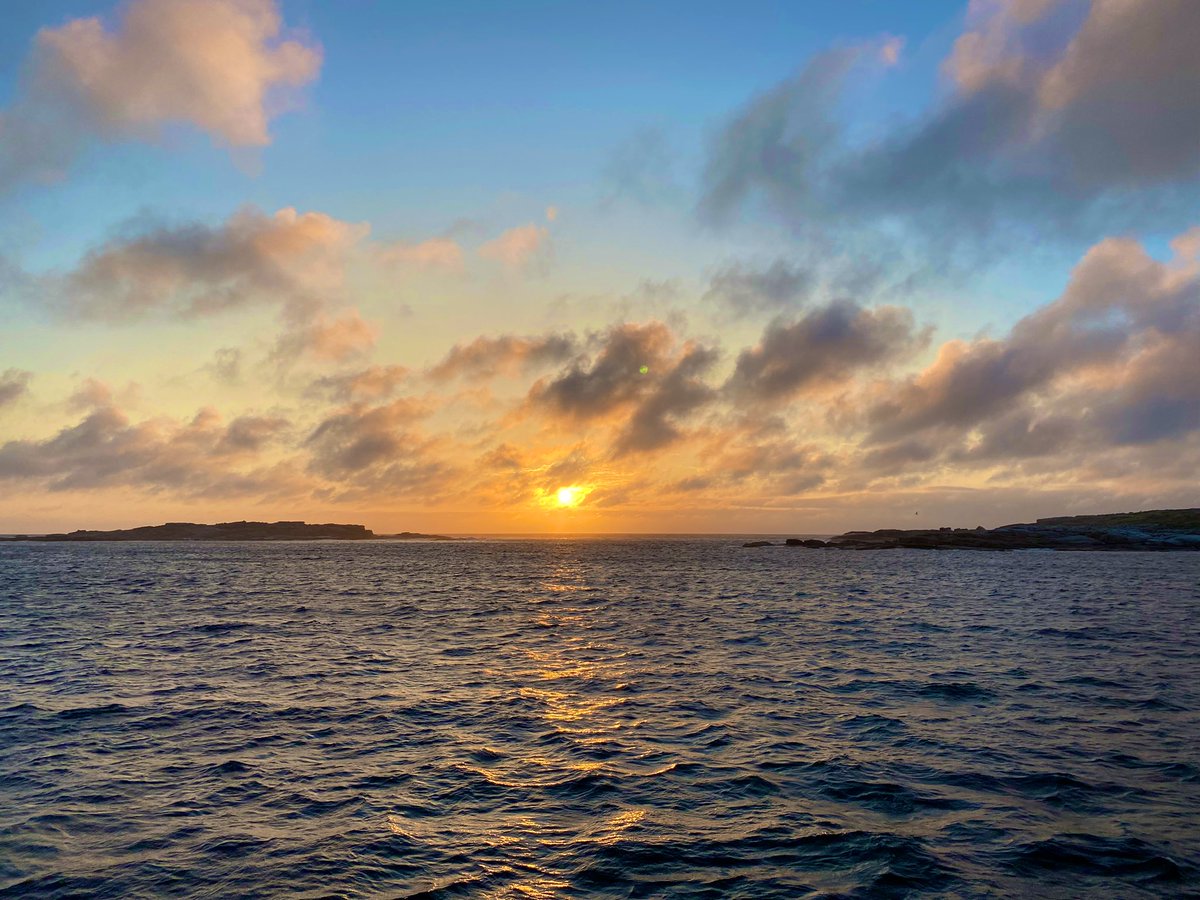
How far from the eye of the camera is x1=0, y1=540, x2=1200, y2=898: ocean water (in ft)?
47.6

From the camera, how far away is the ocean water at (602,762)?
14508 mm

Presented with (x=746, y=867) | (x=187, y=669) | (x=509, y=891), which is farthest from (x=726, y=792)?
(x=187, y=669)

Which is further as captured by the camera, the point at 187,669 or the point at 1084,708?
the point at 187,669

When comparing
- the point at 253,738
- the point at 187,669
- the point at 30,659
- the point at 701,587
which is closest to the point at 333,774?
the point at 253,738

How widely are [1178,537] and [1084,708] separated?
682 ft

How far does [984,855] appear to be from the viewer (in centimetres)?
1506

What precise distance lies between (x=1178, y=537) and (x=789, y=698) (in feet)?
701

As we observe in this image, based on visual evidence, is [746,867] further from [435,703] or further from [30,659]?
[30,659]

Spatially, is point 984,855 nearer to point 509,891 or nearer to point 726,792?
point 726,792

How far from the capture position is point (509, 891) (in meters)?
13.6

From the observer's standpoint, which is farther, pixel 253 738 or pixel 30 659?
pixel 30 659

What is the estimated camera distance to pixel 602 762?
21344mm

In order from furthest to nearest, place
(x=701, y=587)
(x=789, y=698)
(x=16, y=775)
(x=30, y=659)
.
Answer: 1. (x=701, y=587)
2. (x=30, y=659)
3. (x=789, y=698)
4. (x=16, y=775)

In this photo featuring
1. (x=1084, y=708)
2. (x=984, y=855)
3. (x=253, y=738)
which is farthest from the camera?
(x=1084, y=708)
